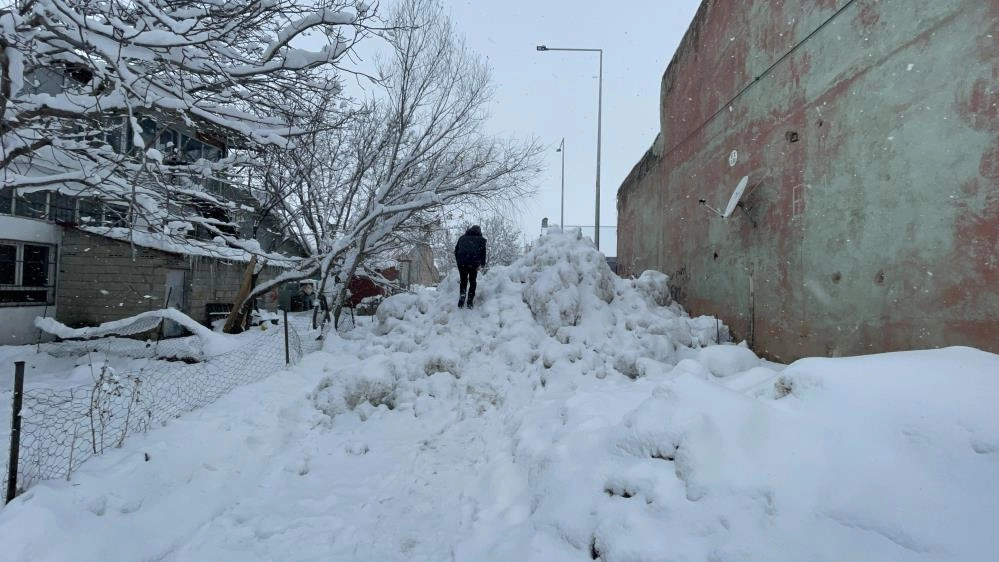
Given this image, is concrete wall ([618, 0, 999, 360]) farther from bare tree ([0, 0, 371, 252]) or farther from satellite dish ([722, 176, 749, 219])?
bare tree ([0, 0, 371, 252])

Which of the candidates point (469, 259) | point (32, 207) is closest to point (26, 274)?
point (32, 207)

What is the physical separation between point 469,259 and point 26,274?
10039 mm

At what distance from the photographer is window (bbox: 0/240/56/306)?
913 cm

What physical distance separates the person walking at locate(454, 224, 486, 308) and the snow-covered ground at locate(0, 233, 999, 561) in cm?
313

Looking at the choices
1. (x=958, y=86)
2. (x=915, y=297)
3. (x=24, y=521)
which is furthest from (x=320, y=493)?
(x=958, y=86)

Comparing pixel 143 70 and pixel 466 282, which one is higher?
pixel 143 70

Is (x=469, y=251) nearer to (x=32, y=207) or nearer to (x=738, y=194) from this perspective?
(x=738, y=194)

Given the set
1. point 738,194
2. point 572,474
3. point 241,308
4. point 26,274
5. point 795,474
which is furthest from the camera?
point 26,274

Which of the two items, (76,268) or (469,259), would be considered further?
(76,268)

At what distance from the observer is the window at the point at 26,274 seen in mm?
9130

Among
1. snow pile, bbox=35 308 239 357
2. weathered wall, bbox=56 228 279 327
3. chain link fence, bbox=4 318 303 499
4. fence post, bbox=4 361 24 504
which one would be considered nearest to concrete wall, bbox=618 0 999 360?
fence post, bbox=4 361 24 504

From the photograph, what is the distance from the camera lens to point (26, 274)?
31.4ft

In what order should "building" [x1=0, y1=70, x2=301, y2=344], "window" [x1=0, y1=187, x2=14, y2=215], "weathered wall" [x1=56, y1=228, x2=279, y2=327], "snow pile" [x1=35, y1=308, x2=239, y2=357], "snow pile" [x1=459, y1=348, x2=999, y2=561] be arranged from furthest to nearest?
1. "weathered wall" [x1=56, y1=228, x2=279, y2=327]
2. "building" [x1=0, y1=70, x2=301, y2=344]
3. "window" [x1=0, y1=187, x2=14, y2=215]
4. "snow pile" [x1=35, y1=308, x2=239, y2=357]
5. "snow pile" [x1=459, y1=348, x2=999, y2=561]

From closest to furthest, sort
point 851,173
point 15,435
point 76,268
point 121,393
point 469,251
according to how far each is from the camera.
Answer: point 15,435, point 121,393, point 851,173, point 469,251, point 76,268
